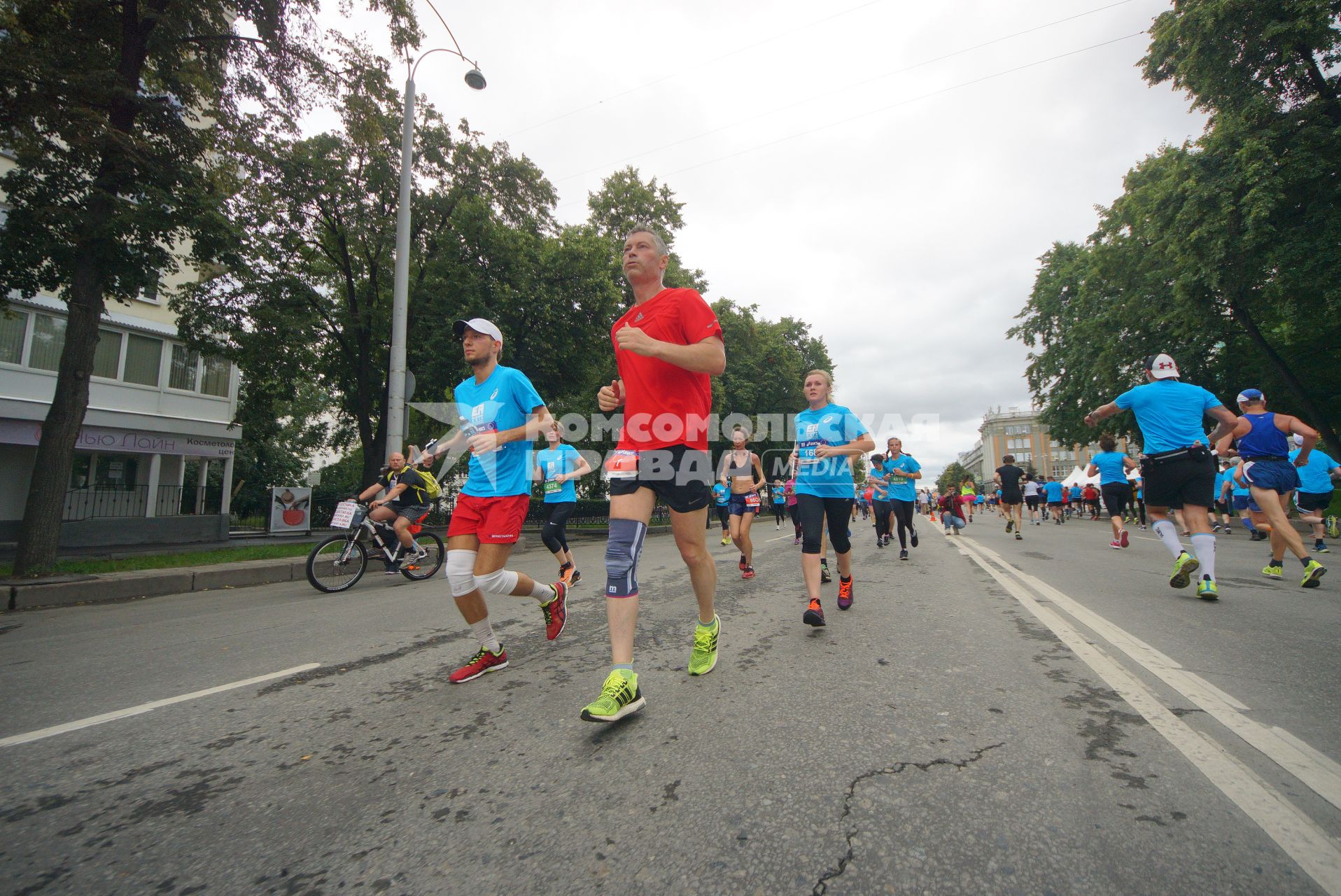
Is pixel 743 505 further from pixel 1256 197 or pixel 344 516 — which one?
pixel 1256 197

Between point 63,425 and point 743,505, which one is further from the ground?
point 63,425

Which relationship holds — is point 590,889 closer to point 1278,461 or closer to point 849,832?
point 849,832

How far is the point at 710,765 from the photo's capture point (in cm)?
206

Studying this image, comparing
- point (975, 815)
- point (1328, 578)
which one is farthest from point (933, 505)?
point (975, 815)

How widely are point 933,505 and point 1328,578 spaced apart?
24170 millimetres

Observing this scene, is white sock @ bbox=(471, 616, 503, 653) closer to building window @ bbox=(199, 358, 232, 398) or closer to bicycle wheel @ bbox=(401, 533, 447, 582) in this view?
bicycle wheel @ bbox=(401, 533, 447, 582)

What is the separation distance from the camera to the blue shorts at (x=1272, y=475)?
20.7 feet

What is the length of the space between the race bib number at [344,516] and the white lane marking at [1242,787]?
765 centimetres

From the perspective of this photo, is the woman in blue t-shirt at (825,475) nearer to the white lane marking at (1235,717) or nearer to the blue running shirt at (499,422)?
the white lane marking at (1235,717)

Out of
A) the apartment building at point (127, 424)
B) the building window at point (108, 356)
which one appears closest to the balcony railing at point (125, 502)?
the apartment building at point (127, 424)

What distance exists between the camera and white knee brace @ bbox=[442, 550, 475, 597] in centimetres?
334

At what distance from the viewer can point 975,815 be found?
1.72m

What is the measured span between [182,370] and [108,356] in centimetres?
187

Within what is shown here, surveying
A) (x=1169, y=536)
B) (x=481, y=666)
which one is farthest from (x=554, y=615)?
(x=1169, y=536)
